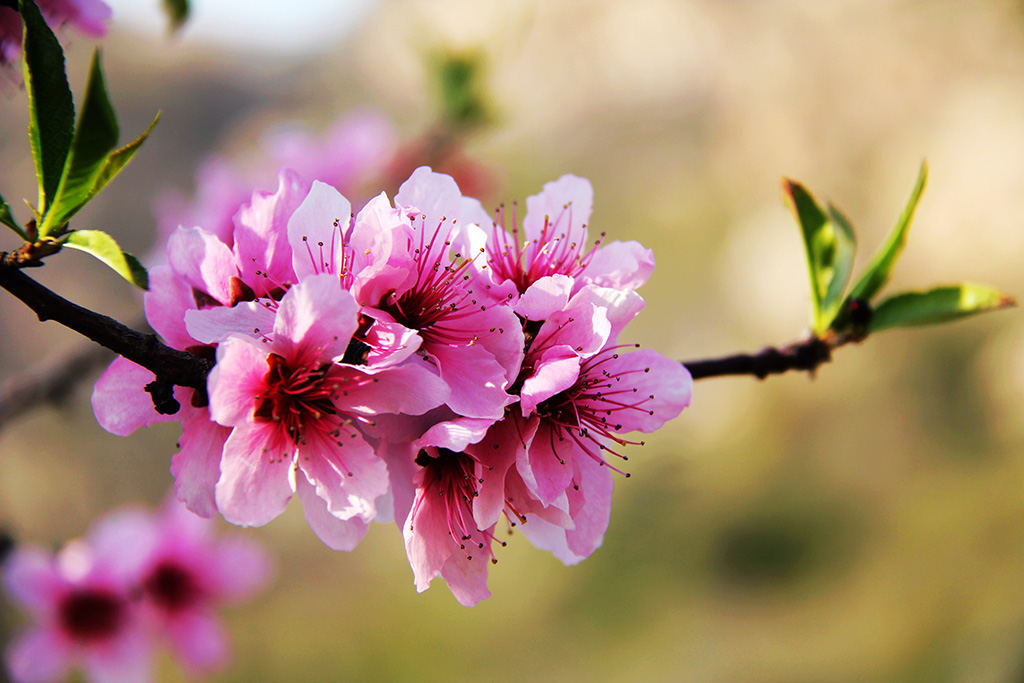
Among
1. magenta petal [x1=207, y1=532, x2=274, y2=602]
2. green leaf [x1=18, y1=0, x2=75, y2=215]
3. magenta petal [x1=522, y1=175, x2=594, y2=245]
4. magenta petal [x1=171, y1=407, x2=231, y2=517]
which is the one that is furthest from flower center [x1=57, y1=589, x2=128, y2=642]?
magenta petal [x1=522, y1=175, x2=594, y2=245]

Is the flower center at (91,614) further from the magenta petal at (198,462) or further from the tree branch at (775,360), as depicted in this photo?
the tree branch at (775,360)

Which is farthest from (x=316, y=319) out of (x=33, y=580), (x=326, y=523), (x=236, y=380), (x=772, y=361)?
(x=33, y=580)

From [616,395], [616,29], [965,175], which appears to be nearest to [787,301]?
[965,175]

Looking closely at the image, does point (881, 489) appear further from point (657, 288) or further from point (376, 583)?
point (376, 583)

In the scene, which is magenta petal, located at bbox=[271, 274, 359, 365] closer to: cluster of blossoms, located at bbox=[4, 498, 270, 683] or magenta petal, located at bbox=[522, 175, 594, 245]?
magenta petal, located at bbox=[522, 175, 594, 245]

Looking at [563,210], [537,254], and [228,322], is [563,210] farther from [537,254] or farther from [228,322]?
[228,322]

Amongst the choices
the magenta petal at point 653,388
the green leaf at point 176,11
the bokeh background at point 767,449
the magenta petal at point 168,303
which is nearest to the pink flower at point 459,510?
the magenta petal at point 653,388

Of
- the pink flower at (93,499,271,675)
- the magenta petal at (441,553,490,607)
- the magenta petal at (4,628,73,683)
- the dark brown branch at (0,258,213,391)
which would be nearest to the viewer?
the dark brown branch at (0,258,213,391)

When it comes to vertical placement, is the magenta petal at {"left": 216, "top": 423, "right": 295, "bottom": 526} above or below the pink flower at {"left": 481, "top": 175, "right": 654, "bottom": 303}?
below
